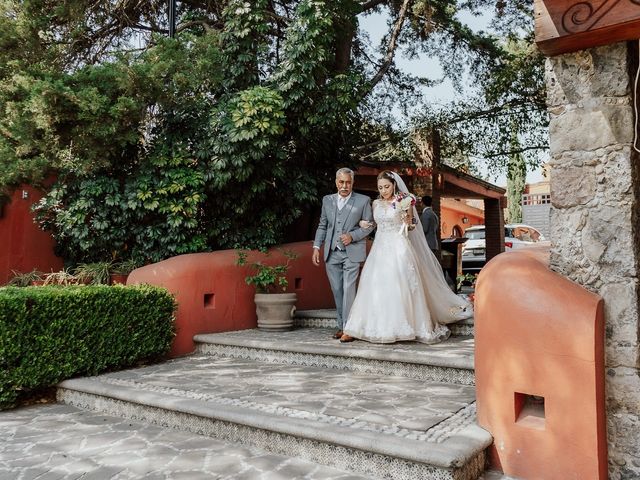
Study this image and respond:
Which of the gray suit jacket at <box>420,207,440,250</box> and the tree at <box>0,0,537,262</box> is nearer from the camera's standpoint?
the tree at <box>0,0,537,262</box>

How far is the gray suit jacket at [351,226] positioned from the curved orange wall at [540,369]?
2.80 metres

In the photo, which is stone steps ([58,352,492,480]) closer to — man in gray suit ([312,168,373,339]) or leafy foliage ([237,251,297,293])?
man in gray suit ([312,168,373,339])

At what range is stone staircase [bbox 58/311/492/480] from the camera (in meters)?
3.07

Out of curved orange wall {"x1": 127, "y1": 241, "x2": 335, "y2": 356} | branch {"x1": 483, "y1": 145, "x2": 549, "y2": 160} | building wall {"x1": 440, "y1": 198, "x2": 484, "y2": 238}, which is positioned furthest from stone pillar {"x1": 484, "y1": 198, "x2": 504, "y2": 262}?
building wall {"x1": 440, "y1": 198, "x2": 484, "y2": 238}

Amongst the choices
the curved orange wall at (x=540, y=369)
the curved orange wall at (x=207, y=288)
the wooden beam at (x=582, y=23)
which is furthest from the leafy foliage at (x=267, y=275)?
the wooden beam at (x=582, y=23)

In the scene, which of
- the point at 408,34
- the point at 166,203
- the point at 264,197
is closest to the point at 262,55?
the point at 264,197

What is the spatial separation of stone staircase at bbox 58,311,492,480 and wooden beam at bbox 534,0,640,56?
2427 mm

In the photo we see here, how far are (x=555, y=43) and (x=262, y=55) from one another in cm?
577

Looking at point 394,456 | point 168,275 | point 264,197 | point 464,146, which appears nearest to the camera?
point 394,456

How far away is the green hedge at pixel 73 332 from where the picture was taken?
4.58 m

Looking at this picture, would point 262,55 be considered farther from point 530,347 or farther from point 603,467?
point 603,467

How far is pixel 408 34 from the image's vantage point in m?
11.2

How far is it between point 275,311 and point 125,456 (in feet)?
11.7

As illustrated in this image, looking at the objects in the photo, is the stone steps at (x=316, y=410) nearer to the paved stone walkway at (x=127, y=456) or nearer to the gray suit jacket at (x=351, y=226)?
the paved stone walkway at (x=127, y=456)
